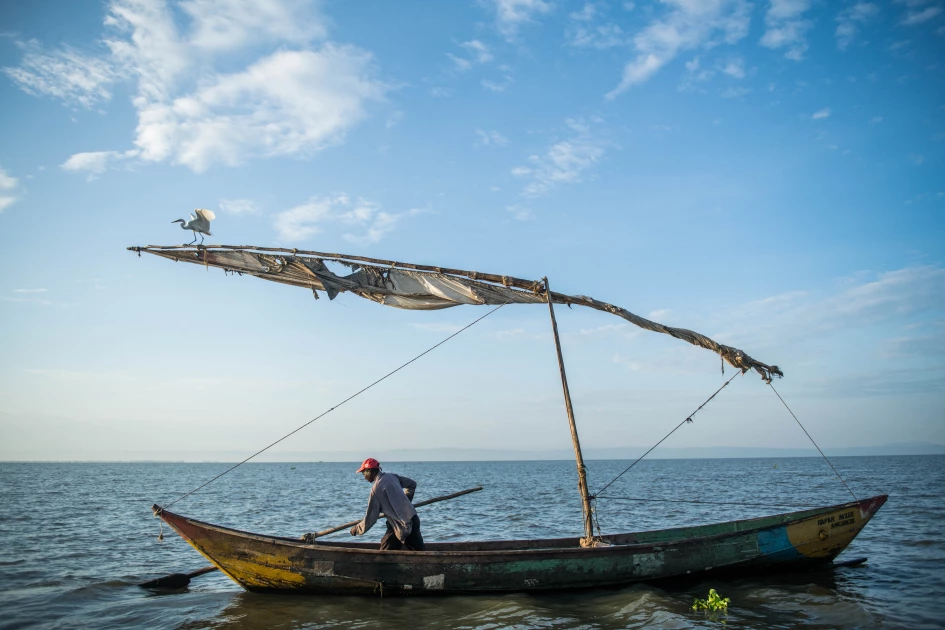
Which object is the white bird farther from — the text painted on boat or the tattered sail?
the text painted on boat

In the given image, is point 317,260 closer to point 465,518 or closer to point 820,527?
point 820,527

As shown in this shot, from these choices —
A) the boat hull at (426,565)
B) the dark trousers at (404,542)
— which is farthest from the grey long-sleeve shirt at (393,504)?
the boat hull at (426,565)

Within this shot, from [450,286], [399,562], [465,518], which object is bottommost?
[465,518]

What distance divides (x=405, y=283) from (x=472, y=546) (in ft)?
16.8

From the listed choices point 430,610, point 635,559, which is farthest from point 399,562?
point 635,559

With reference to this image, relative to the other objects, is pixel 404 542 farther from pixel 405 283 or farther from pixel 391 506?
pixel 405 283

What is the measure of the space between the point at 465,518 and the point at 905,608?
558 inches

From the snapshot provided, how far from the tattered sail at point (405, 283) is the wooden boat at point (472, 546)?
0.7 inches

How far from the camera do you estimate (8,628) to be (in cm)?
796

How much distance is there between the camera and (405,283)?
9953 millimetres

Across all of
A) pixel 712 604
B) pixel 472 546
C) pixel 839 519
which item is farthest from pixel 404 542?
pixel 839 519

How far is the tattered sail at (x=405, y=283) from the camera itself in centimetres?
942

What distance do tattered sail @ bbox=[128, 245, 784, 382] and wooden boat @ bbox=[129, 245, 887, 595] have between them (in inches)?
0.7

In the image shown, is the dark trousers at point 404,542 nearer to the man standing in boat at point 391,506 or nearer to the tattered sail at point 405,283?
the man standing in boat at point 391,506
